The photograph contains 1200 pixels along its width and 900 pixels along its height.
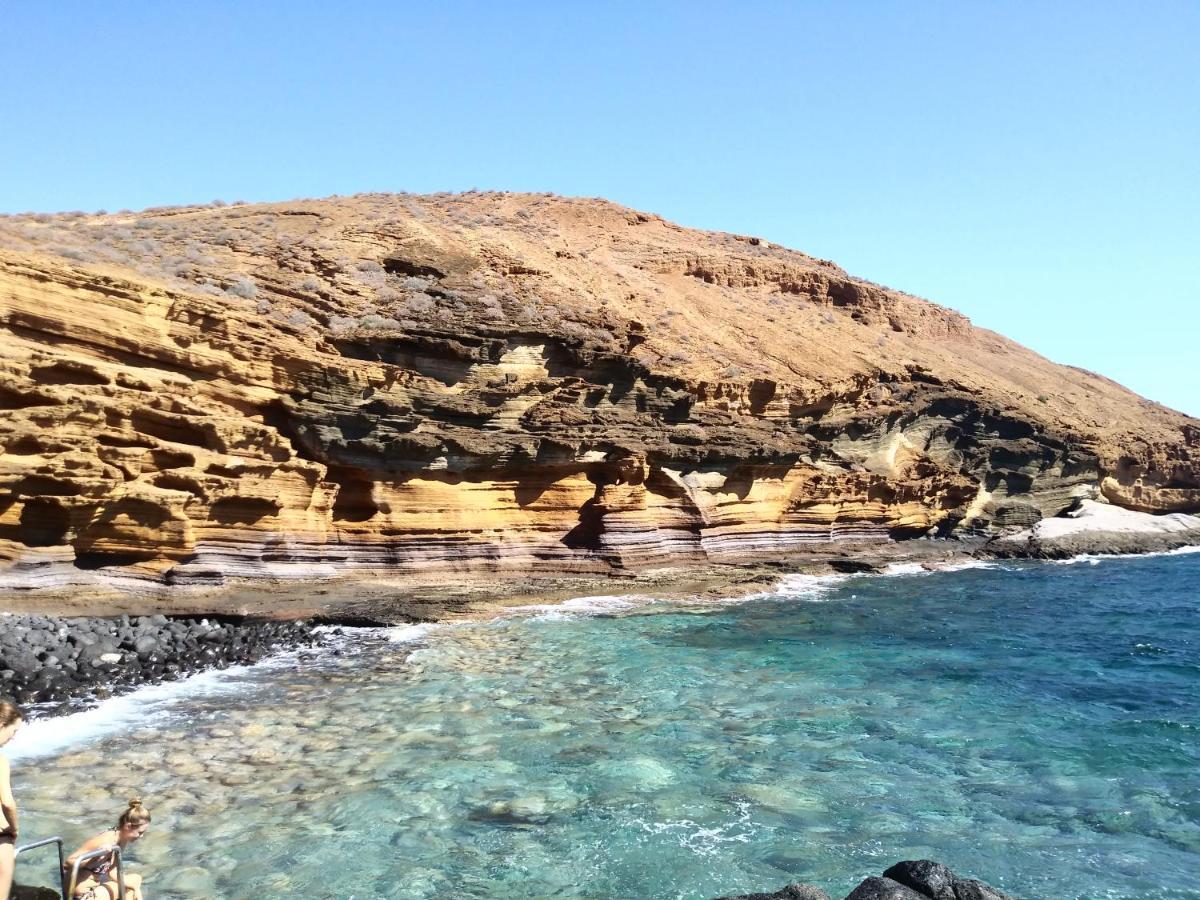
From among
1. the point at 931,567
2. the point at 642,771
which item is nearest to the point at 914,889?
the point at 642,771

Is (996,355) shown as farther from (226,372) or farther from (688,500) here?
(226,372)

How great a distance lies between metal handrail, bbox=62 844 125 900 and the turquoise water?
5.86 feet

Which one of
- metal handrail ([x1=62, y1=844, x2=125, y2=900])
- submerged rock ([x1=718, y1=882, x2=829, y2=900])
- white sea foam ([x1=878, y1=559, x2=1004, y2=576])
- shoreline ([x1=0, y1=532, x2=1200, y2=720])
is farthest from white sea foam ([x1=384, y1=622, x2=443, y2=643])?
white sea foam ([x1=878, y1=559, x2=1004, y2=576])

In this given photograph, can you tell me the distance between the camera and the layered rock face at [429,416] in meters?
16.2

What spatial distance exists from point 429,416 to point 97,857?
54.1 ft

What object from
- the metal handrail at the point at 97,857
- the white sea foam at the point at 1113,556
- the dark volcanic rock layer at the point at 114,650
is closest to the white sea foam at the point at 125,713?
the dark volcanic rock layer at the point at 114,650

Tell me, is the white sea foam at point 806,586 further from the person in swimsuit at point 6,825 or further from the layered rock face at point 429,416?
the person in swimsuit at point 6,825

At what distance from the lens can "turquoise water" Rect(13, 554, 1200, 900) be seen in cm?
729

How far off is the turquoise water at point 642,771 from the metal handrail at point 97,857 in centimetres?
179

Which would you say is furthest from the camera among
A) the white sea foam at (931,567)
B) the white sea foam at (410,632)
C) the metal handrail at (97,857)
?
the white sea foam at (931,567)

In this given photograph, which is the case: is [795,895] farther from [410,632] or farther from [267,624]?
[267,624]

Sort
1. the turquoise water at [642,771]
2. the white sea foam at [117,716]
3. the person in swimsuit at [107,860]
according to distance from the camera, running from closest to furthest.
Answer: the person in swimsuit at [107,860], the turquoise water at [642,771], the white sea foam at [117,716]

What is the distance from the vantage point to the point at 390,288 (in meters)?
25.5

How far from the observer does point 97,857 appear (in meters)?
5.12
